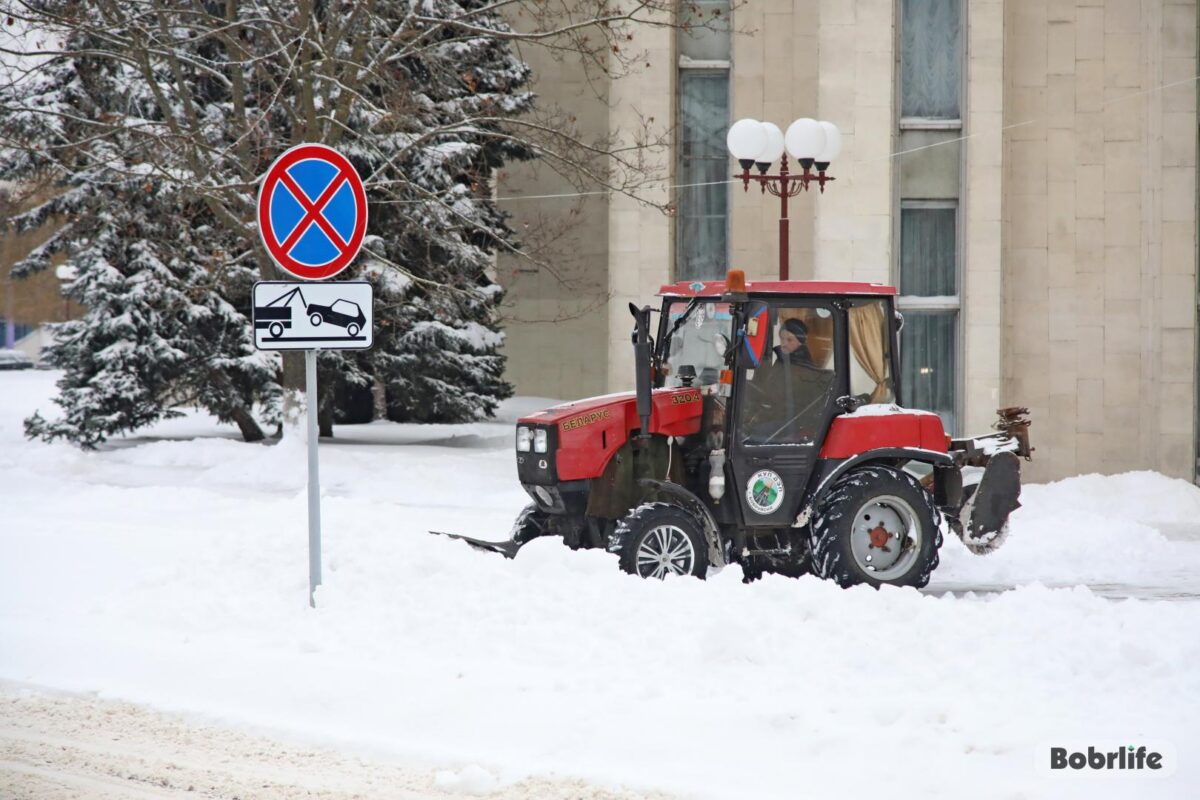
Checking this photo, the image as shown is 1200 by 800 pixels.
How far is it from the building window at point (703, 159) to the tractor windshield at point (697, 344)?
454 inches

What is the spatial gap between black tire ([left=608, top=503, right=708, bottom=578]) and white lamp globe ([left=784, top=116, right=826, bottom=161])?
782 cm

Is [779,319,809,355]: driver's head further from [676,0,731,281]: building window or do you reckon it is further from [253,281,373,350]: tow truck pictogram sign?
[676,0,731,281]: building window

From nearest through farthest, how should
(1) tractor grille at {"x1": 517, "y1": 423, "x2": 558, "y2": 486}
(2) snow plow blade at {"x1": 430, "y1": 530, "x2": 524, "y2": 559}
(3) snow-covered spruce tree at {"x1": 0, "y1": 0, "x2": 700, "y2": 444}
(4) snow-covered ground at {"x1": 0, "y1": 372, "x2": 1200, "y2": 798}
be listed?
(4) snow-covered ground at {"x1": 0, "y1": 372, "x2": 1200, "y2": 798}, (1) tractor grille at {"x1": 517, "y1": 423, "x2": 558, "y2": 486}, (2) snow plow blade at {"x1": 430, "y1": 530, "x2": 524, "y2": 559}, (3) snow-covered spruce tree at {"x1": 0, "y1": 0, "x2": 700, "y2": 444}

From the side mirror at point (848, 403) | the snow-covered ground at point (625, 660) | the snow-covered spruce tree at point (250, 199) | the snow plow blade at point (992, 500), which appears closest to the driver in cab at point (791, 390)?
the side mirror at point (848, 403)

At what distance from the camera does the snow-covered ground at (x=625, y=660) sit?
5.72 meters

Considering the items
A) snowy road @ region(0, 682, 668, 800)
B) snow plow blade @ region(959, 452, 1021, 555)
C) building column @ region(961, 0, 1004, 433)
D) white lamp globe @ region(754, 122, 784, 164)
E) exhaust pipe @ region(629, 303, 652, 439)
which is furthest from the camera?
building column @ region(961, 0, 1004, 433)

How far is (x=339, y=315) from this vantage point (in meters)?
8.31

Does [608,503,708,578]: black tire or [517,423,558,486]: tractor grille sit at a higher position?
[517,423,558,486]: tractor grille

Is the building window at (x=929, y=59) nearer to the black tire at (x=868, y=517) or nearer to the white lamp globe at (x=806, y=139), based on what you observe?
the white lamp globe at (x=806, y=139)

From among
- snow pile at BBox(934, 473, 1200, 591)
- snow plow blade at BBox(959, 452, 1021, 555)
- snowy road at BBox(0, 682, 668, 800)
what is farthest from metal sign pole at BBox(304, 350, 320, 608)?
snow plow blade at BBox(959, 452, 1021, 555)

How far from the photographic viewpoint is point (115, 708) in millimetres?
6762

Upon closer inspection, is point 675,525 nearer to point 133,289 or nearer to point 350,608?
point 350,608

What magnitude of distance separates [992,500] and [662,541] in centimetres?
292

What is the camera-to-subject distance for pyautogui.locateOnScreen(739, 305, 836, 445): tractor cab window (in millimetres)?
9828
